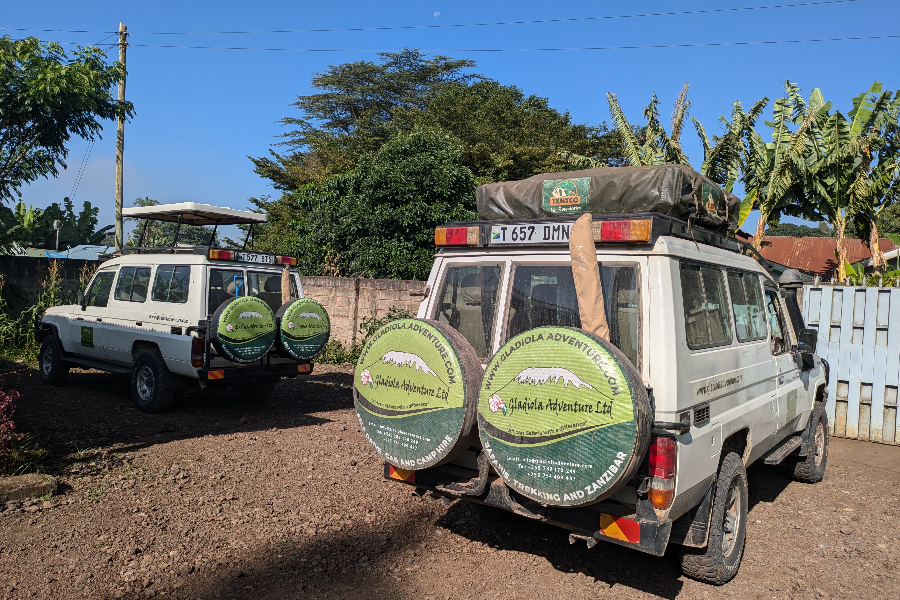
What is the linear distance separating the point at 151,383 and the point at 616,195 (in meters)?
6.10

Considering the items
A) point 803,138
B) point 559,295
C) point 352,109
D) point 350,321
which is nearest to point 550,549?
point 559,295

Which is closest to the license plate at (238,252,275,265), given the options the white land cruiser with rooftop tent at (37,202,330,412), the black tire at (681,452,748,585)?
the white land cruiser with rooftop tent at (37,202,330,412)

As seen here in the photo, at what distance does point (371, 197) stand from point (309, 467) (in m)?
9.33

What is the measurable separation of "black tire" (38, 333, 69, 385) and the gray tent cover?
24.7 feet

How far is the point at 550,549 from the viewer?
4305mm

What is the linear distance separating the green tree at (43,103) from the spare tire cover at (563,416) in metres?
11.8

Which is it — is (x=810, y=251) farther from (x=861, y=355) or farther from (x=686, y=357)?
(x=686, y=357)

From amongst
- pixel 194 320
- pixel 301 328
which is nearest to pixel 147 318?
pixel 194 320

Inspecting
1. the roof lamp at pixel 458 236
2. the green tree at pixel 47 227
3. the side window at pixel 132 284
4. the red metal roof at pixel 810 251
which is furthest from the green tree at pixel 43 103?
the red metal roof at pixel 810 251

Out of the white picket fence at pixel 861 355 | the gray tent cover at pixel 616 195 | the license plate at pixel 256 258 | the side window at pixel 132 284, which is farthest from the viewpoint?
the side window at pixel 132 284

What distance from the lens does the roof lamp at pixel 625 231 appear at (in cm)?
338

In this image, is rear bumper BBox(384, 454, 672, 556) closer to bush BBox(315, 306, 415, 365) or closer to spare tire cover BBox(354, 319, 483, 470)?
spare tire cover BBox(354, 319, 483, 470)

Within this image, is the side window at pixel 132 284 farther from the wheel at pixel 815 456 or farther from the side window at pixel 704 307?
the wheel at pixel 815 456

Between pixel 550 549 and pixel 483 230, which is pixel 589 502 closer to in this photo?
pixel 550 549
